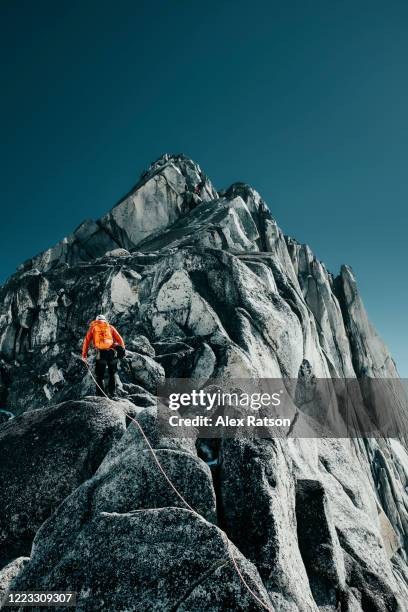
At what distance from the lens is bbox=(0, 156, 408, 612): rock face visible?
711cm

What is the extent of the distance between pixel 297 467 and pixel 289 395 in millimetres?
10092

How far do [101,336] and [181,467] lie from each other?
809 cm

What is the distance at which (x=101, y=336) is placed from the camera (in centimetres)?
1594

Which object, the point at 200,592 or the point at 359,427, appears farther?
the point at 359,427

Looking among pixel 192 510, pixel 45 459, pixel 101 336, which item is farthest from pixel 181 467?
pixel 101 336

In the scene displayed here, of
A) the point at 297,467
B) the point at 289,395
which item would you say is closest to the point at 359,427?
the point at 289,395

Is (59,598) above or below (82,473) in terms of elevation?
Answer: below

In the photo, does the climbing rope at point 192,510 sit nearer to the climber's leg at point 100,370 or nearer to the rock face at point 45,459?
the rock face at point 45,459

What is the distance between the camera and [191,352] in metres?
22.7

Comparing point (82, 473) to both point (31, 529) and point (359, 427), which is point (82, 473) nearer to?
point (31, 529)

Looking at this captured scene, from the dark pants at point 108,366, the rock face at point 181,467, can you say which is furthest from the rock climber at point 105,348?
the rock face at point 181,467

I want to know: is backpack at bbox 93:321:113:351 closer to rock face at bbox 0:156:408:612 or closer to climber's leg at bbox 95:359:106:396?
climber's leg at bbox 95:359:106:396

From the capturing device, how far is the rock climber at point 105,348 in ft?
52.3

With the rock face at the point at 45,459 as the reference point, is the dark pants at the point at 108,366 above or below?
above
